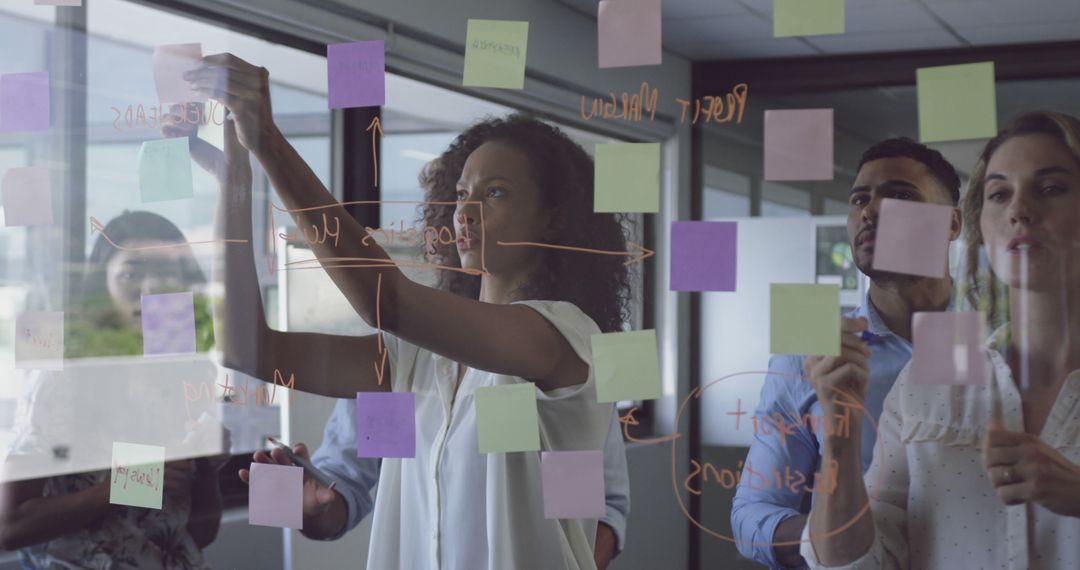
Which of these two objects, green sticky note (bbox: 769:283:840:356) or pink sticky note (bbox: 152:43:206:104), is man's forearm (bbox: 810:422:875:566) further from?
pink sticky note (bbox: 152:43:206:104)

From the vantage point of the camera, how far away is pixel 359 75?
4.90 ft

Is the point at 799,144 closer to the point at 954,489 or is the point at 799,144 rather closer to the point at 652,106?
the point at 652,106

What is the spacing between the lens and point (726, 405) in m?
1.32

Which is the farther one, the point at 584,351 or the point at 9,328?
the point at 9,328

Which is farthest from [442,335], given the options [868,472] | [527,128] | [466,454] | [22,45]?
[22,45]

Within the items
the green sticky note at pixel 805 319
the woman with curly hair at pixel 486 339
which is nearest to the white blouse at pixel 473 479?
the woman with curly hair at pixel 486 339

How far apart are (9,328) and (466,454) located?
1.01 metres

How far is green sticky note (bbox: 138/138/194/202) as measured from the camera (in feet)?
5.30

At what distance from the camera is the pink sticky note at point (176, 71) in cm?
161

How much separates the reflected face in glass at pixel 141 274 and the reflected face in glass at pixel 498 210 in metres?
0.50

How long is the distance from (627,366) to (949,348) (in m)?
0.40

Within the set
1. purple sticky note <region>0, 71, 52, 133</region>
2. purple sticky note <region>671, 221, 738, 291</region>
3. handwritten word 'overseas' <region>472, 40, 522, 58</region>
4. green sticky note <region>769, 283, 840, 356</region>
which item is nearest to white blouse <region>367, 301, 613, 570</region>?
purple sticky note <region>671, 221, 738, 291</region>

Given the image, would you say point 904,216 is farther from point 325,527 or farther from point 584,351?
point 325,527

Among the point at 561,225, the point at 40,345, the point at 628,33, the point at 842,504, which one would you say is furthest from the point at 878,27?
the point at 40,345
